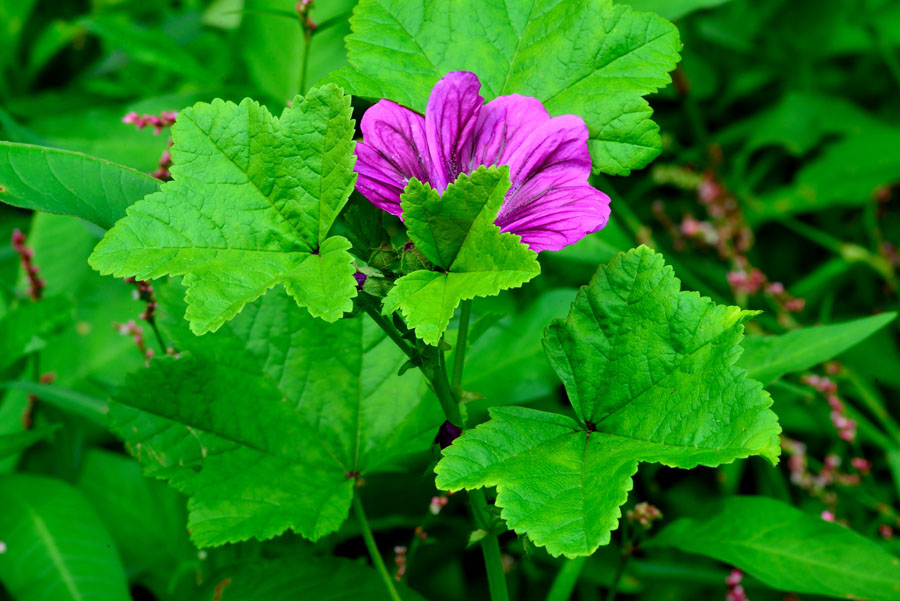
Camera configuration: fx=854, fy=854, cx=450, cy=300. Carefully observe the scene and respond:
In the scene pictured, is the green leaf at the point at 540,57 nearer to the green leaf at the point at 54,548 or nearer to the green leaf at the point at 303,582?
the green leaf at the point at 303,582

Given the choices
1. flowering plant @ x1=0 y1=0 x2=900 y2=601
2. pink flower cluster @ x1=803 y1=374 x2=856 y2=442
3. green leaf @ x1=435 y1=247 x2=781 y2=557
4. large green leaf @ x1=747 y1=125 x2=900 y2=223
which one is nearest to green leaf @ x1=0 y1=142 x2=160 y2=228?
Answer: flowering plant @ x1=0 y1=0 x2=900 y2=601

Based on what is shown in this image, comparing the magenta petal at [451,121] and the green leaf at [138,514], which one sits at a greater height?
the magenta petal at [451,121]

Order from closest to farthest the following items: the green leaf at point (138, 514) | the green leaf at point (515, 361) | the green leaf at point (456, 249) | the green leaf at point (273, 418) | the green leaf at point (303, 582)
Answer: the green leaf at point (456, 249) → the green leaf at point (273, 418) → the green leaf at point (303, 582) → the green leaf at point (515, 361) → the green leaf at point (138, 514)

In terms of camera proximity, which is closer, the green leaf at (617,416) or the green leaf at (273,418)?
the green leaf at (617,416)

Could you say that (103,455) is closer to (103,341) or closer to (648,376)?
(103,341)

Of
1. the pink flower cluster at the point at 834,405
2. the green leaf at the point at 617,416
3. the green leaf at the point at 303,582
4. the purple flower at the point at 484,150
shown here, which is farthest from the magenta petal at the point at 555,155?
the pink flower cluster at the point at 834,405

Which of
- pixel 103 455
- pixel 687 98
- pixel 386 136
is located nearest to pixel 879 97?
pixel 687 98
